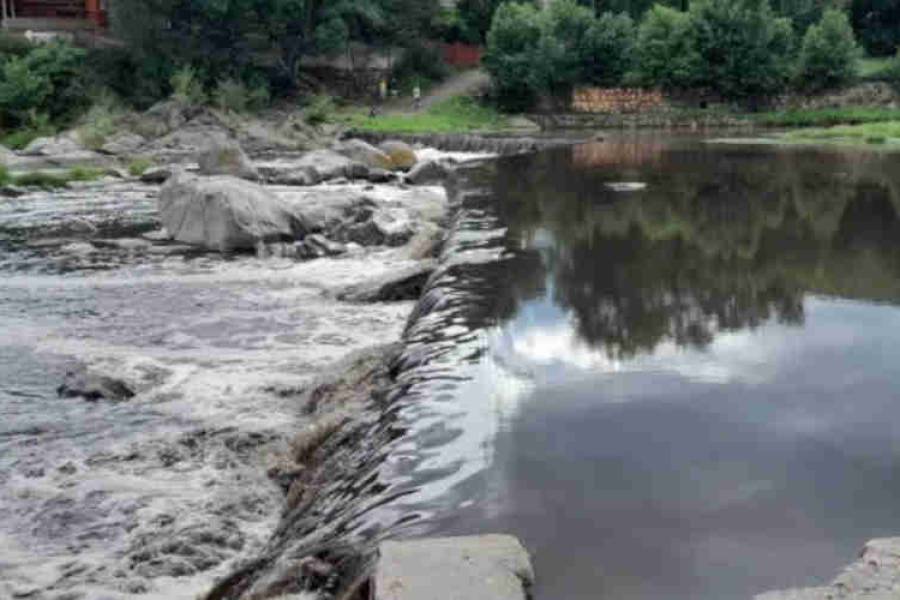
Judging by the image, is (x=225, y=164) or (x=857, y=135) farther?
(x=857, y=135)

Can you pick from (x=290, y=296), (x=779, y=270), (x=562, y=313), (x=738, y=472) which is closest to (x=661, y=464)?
(x=738, y=472)

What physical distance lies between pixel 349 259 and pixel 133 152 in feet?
83.0

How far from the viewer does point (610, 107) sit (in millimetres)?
53781

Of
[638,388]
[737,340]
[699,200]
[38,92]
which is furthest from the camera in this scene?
[38,92]

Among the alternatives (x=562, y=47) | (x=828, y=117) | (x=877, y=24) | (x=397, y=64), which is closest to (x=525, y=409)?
(x=828, y=117)

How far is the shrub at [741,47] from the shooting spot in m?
50.6

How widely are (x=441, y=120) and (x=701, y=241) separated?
37222 millimetres

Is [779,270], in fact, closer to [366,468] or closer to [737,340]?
[737,340]

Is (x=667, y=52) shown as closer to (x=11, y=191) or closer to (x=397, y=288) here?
(x=11, y=191)

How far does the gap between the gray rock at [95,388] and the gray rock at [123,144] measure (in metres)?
30.9

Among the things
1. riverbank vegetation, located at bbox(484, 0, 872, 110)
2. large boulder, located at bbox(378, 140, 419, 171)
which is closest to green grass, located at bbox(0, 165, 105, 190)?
large boulder, located at bbox(378, 140, 419, 171)

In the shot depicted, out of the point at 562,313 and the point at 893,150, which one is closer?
the point at 562,313

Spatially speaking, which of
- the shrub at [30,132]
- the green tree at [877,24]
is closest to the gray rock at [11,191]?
the shrub at [30,132]

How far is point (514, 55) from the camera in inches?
2101
